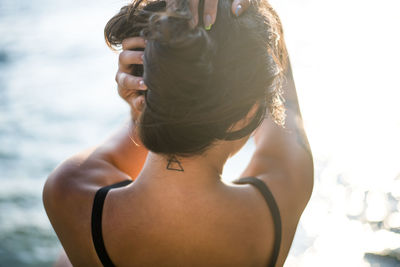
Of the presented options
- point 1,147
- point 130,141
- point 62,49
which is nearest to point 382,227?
point 130,141

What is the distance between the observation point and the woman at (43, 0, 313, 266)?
2.73 feet

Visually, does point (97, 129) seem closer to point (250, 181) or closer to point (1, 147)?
point (1, 147)

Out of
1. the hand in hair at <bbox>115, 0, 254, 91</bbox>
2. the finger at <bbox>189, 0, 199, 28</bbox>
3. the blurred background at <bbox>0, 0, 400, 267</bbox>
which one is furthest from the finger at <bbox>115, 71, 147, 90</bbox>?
the blurred background at <bbox>0, 0, 400, 267</bbox>

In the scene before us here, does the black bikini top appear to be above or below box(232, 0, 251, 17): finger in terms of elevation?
below

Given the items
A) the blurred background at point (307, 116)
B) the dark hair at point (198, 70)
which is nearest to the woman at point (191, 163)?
the dark hair at point (198, 70)

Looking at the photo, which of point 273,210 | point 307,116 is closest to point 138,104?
point 273,210

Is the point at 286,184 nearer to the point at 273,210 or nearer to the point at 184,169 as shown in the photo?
the point at 273,210

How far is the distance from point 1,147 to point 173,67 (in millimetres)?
2545

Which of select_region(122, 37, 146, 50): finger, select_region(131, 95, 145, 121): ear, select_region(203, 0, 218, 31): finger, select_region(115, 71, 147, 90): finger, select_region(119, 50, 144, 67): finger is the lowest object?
select_region(131, 95, 145, 121): ear

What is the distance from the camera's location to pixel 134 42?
933mm

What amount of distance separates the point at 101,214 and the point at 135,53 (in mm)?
430

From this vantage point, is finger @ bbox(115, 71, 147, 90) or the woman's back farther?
the woman's back

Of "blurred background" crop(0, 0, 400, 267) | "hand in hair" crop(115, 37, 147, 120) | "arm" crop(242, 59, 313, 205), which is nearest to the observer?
"hand in hair" crop(115, 37, 147, 120)

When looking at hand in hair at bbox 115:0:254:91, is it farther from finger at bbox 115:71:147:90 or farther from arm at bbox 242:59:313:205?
arm at bbox 242:59:313:205
